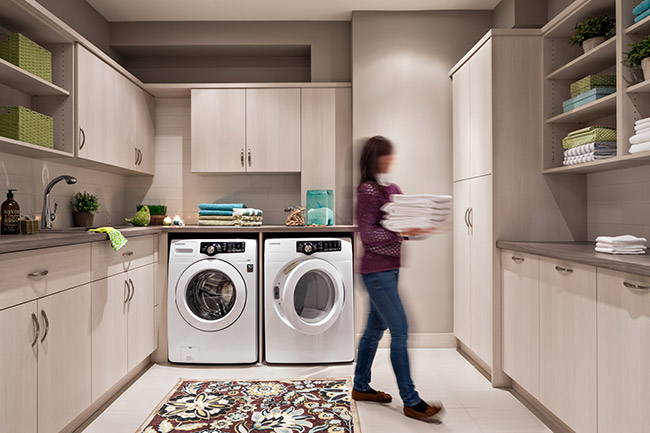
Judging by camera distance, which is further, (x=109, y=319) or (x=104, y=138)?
(x=104, y=138)

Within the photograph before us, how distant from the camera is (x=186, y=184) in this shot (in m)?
4.25

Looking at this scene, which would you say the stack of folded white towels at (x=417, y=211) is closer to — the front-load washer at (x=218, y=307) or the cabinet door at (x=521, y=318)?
the cabinet door at (x=521, y=318)

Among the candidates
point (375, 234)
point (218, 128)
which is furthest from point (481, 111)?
point (218, 128)

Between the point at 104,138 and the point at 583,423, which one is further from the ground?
the point at 104,138

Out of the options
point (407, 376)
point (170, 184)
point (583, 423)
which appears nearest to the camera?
point (583, 423)

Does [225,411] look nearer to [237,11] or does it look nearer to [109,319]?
[109,319]

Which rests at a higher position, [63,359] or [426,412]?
[63,359]

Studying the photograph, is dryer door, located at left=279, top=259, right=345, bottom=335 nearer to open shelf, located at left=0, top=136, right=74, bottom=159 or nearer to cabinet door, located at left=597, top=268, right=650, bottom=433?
open shelf, located at left=0, top=136, right=74, bottom=159

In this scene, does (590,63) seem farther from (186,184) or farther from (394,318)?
(186,184)

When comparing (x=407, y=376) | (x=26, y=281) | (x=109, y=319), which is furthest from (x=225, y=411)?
(x=26, y=281)

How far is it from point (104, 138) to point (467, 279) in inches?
108

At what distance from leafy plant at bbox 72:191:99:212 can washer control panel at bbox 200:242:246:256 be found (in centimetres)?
84

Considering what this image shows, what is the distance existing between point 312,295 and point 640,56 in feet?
7.81

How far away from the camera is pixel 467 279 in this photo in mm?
3373
